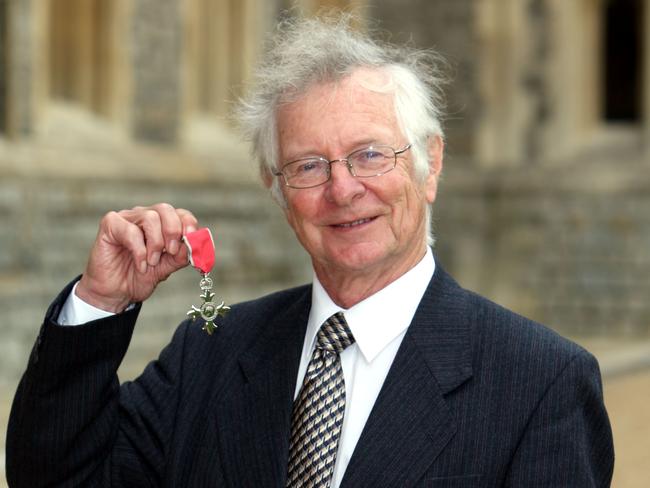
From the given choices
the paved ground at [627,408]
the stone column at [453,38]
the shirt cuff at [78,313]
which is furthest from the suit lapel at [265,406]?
the stone column at [453,38]

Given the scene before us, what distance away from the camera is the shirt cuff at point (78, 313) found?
6.69 ft

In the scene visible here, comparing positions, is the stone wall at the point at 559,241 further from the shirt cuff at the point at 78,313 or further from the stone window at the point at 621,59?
the shirt cuff at the point at 78,313

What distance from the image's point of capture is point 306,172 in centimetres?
201

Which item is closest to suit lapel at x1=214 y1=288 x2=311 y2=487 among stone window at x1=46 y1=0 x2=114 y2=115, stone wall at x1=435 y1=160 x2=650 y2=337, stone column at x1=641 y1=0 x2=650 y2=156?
stone window at x1=46 y1=0 x2=114 y2=115

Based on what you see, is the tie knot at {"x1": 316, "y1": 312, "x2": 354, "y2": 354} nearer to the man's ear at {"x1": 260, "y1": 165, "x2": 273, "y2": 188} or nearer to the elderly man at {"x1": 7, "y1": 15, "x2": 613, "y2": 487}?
the elderly man at {"x1": 7, "y1": 15, "x2": 613, "y2": 487}

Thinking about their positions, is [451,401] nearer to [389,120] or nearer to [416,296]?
[416,296]

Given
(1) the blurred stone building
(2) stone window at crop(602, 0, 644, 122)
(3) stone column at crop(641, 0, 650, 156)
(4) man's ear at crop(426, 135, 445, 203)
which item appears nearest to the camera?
(4) man's ear at crop(426, 135, 445, 203)

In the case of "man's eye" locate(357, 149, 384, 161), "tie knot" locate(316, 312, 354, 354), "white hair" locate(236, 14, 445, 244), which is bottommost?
"tie knot" locate(316, 312, 354, 354)

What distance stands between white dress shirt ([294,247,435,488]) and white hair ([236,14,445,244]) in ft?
0.46

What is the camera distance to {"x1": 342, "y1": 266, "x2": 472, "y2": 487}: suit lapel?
188 centimetres

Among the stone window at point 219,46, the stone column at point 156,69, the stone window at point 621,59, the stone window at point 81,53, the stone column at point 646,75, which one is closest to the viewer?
the stone window at point 81,53

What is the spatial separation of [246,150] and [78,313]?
26.5ft

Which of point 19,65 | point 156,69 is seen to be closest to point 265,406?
point 19,65

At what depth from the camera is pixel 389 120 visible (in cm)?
199
